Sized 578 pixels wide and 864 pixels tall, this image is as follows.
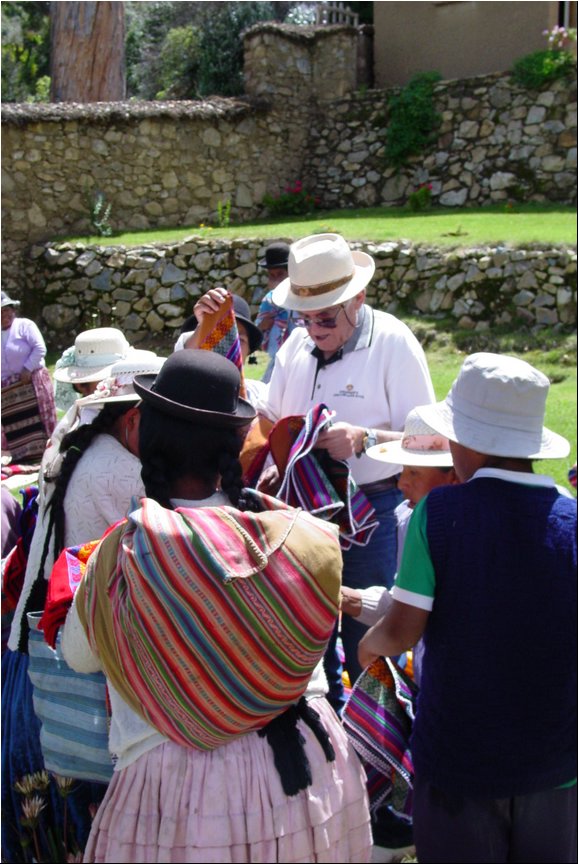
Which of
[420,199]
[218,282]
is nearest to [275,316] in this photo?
[218,282]

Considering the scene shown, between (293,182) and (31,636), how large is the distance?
1766cm

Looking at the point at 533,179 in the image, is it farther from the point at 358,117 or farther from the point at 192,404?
the point at 192,404

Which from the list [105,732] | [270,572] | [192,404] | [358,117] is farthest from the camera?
[358,117]

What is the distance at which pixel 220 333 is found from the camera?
3.43 metres

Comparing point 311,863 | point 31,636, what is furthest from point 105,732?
point 311,863

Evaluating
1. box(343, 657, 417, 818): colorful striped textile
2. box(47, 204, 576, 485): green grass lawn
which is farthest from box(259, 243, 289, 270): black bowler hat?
box(343, 657, 417, 818): colorful striped textile

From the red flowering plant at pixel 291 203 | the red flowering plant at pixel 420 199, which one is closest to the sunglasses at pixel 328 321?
the red flowering plant at pixel 420 199

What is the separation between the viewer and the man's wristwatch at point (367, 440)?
10.4 feet

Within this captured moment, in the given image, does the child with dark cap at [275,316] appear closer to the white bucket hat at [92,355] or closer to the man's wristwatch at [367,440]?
the white bucket hat at [92,355]

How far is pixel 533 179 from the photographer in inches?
679

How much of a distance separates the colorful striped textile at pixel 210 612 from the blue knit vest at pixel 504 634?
0.28 metres

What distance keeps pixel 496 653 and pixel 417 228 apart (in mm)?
13397

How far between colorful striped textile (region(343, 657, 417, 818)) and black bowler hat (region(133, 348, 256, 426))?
3.29ft

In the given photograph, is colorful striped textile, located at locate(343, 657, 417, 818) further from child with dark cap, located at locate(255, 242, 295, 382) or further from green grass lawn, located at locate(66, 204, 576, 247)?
green grass lawn, located at locate(66, 204, 576, 247)
